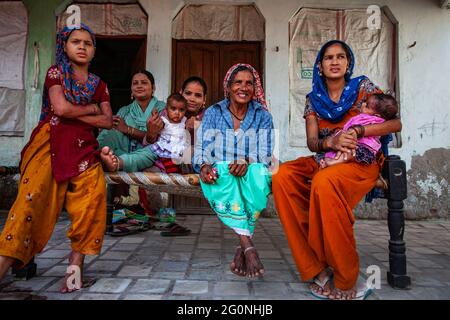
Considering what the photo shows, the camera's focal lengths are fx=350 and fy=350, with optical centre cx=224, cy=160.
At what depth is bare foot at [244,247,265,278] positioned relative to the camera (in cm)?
236

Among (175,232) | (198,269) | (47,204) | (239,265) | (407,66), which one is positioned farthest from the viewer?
(407,66)

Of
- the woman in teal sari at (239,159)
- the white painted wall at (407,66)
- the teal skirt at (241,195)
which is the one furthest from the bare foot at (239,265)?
the white painted wall at (407,66)

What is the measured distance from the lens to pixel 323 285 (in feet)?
7.25

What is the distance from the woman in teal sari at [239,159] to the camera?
250 centimetres

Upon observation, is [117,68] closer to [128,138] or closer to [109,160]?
[128,138]

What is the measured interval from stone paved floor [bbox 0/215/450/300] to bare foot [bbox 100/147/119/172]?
78 cm

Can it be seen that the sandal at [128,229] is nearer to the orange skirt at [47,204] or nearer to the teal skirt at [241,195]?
the orange skirt at [47,204]

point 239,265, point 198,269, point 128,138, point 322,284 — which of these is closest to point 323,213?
point 322,284

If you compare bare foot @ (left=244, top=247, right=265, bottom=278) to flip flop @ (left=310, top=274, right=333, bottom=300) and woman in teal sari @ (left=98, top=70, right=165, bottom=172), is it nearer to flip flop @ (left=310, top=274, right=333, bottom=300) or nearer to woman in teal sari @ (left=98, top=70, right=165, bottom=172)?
flip flop @ (left=310, top=274, right=333, bottom=300)

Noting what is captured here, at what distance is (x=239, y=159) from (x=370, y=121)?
978 mm

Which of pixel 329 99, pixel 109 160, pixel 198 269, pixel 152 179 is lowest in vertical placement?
pixel 198 269

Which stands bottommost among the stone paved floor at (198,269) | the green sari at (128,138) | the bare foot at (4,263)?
the stone paved floor at (198,269)

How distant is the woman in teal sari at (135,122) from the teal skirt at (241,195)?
3.69 feet
